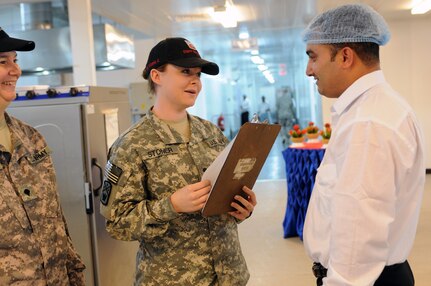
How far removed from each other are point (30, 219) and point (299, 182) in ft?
13.6

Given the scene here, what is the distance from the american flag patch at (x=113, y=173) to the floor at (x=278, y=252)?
292cm

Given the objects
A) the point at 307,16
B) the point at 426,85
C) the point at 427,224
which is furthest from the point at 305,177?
the point at 426,85

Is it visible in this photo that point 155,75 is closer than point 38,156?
No

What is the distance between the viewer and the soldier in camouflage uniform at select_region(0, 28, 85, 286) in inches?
62.9

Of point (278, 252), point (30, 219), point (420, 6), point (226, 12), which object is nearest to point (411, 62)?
point (420, 6)

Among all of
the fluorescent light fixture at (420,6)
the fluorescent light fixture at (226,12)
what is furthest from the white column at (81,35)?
the fluorescent light fixture at (420,6)

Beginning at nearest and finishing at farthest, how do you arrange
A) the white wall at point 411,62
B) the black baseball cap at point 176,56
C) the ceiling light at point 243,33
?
the black baseball cap at point 176,56 → the white wall at point 411,62 → the ceiling light at point 243,33

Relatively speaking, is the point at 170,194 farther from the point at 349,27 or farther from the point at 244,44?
the point at 244,44

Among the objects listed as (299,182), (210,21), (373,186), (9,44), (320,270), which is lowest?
(299,182)

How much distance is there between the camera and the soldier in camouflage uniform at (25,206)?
1.60 meters

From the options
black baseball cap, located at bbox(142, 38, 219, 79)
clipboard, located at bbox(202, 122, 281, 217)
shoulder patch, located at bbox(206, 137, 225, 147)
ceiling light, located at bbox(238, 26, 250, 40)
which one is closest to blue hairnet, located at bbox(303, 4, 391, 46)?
clipboard, located at bbox(202, 122, 281, 217)

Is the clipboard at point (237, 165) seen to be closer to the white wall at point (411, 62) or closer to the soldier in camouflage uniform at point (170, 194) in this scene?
the soldier in camouflage uniform at point (170, 194)

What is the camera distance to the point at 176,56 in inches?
73.3

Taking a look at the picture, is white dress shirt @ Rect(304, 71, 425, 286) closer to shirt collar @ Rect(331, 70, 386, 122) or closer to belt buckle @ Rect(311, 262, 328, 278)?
shirt collar @ Rect(331, 70, 386, 122)
